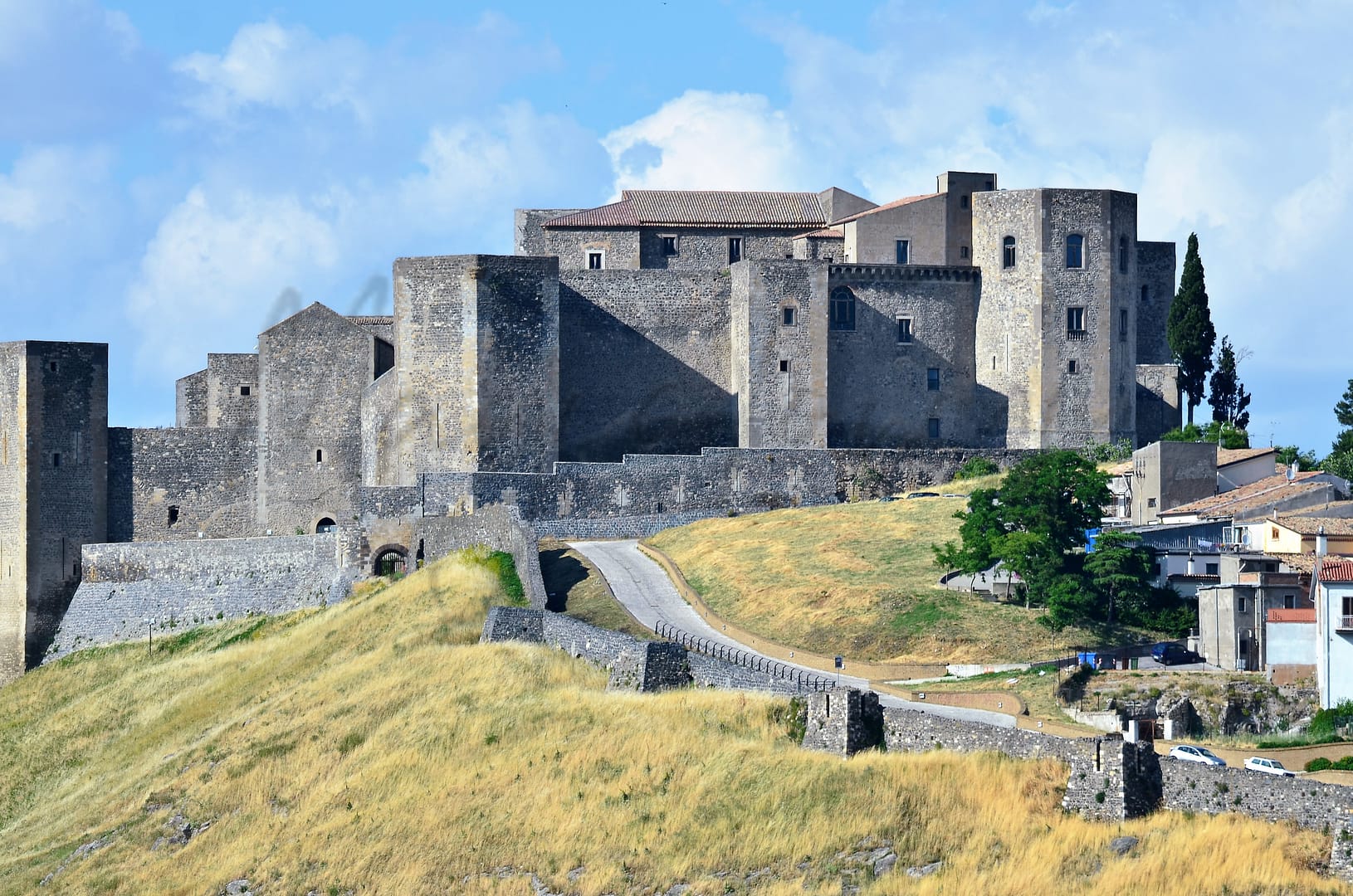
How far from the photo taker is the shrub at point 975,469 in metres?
67.8

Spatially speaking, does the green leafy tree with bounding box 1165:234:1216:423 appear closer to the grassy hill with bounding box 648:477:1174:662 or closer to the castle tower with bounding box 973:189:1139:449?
the castle tower with bounding box 973:189:1139:449

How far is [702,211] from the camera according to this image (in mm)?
74375

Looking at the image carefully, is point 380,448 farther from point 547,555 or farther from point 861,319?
point 861,319

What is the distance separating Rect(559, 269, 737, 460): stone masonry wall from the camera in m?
69.4

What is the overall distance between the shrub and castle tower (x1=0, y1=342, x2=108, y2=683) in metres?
24.5

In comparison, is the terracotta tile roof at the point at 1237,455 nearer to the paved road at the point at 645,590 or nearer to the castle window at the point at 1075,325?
the castle window at the point at 1075,325

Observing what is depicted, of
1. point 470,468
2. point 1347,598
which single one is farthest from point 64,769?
point 1347,598

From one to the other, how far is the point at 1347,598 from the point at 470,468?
29.1 m

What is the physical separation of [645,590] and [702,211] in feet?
72.4

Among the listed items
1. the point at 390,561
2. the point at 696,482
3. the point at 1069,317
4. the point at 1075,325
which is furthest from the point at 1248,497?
the point at 390,561

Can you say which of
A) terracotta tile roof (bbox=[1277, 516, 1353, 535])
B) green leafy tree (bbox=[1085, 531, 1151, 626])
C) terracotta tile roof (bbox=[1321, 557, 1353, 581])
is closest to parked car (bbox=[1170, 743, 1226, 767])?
terracotta tile roof (bbox=[1321, 557, 1353, 581])

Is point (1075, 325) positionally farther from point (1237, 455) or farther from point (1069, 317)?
point (1237, 455)

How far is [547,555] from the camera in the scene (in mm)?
59312

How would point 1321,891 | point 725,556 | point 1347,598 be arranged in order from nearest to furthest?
point 1321,891, point 1347,598, point 725,556
